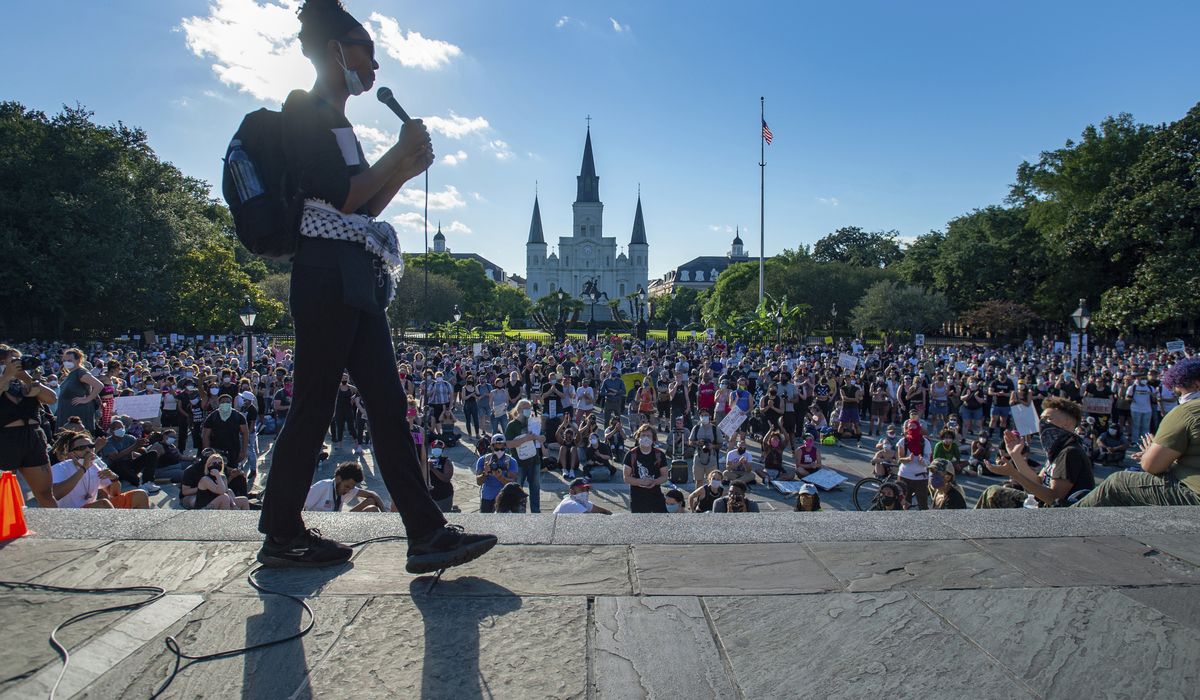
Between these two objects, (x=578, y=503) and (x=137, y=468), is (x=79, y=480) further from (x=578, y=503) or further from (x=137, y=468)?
(x=578, y=503)

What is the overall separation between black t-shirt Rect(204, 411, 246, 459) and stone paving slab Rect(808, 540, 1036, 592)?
1033cm

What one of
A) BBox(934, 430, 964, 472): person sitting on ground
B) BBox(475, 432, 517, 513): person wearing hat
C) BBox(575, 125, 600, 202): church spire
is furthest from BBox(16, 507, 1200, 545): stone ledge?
BBox(575, 125, 600, 202): church spire

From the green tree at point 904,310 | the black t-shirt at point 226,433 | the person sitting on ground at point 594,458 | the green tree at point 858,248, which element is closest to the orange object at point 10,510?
the black t-shirt at point 226,433

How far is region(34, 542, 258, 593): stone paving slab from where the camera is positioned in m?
2.35

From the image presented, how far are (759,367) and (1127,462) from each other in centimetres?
1142

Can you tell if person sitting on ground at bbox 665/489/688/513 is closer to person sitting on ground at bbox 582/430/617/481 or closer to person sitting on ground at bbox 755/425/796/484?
person sitting on ground at bbox 755/425/796/484

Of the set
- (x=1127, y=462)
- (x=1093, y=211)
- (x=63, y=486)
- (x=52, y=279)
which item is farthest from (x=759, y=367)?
(x=52, y=279)

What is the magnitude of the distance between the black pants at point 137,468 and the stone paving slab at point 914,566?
10705 mm

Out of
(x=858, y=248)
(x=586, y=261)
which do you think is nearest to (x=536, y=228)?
(x=586, y=261)

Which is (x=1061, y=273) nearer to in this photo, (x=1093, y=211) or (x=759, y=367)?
(x=1093, y=211)

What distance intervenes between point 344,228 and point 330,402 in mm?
654

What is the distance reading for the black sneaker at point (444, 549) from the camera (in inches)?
94.7

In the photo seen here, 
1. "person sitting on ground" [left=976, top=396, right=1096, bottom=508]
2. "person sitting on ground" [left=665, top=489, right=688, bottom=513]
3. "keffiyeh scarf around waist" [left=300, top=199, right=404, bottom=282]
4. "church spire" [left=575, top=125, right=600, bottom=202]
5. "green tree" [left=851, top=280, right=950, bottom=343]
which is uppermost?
"church spire" [left=575, top=125, right=600, bottom=202]

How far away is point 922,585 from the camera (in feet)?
7.80
